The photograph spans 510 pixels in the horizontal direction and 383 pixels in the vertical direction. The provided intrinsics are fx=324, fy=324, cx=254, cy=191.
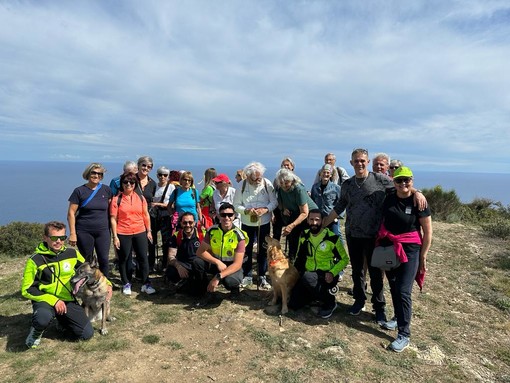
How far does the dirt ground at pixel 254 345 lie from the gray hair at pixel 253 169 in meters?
2.24

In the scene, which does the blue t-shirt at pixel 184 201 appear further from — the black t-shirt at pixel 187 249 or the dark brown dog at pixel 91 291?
the dark brown dog at pixel 91 291

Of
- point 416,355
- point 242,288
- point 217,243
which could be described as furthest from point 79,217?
point 416,355

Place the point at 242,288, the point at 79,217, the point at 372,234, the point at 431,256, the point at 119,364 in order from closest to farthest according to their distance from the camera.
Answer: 1. the point at 119,364
2. the point at 372,234
3. the point at 79,217
4. the point at 242,288
5. the point at 431,256

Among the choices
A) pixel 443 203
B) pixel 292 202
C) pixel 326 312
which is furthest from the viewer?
pixel 443 203

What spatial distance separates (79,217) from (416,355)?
533 cm

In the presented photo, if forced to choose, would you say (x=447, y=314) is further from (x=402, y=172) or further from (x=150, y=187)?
(x=150, y=187)

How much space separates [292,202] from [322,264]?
1.14 meters

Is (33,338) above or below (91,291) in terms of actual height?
below

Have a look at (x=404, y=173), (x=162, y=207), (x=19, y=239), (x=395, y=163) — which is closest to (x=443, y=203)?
(x=395, y=163)

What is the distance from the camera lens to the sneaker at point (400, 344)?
4223 mm

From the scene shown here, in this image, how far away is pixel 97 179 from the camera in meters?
5.27

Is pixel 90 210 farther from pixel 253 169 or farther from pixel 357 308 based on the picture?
pixel 357 308

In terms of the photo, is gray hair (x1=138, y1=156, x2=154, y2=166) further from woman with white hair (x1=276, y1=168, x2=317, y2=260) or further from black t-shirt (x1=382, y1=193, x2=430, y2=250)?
black t-shirt (x1=382, y1=193, x2=430, y2=250)

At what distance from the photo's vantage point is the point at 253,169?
223 inches
